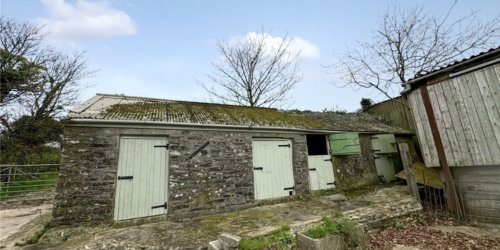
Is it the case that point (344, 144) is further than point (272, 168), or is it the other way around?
point (344, 144)

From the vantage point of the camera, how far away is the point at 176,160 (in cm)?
618

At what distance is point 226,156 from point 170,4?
6.31 m

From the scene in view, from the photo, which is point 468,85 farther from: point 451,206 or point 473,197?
point 451,206

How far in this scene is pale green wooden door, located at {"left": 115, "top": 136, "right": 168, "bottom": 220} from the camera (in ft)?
18.3

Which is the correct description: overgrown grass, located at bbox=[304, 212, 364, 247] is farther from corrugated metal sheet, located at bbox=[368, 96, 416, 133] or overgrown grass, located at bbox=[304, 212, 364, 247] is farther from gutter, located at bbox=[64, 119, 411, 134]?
corrugated metal sheet, located at bbox=[368, 96, 416, 133]

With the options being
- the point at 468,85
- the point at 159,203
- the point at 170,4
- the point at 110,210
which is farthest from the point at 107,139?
the point at 468,85

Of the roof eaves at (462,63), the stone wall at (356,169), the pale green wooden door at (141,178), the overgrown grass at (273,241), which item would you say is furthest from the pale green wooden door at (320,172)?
the pale green wooden door at (141,178)

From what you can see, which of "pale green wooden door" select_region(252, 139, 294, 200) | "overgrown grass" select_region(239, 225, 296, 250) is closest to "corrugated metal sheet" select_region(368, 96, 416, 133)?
"pale green wooden door" select_region(252, 139, 294, 200)

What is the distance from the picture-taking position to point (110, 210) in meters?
5.35

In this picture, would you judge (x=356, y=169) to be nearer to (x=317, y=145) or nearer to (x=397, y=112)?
(x=317, y=145)

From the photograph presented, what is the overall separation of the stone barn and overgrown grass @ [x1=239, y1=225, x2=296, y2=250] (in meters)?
2.60

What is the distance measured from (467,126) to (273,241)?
5677 millimetres

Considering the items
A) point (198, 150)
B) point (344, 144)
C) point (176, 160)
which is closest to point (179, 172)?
point (176, 160)

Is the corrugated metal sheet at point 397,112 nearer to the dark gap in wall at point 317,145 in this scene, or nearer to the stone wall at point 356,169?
the stone wall at point 356,169
